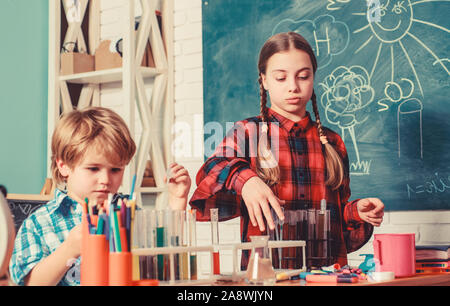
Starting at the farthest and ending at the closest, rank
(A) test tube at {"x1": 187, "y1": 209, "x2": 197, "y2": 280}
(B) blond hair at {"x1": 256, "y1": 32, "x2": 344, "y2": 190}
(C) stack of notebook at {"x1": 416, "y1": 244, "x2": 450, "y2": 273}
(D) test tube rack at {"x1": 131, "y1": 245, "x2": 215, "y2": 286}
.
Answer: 1. (B) blond hair at {"x1": 256, "y1": 32, "x2": 344, "y2": 190}
2. (C) stack of notebook at {"x1": 416, "y1": 244, "x2": 450, "y2": 273}
3. (A) test tube at {"x1": 187, "y1": 209, "x2": 197, "y2": 280}
4. (D) test tube rack at {"x1": 131, "y1": 245, "x2": 215, "y2": 286}

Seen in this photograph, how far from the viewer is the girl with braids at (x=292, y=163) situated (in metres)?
2.51

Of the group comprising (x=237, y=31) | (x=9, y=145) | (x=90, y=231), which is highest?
(x=237, y=31)

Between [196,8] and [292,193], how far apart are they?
1.16 m

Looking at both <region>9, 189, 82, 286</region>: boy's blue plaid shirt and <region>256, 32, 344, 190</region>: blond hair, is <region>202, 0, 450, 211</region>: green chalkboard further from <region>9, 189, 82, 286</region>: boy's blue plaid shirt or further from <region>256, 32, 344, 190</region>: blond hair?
<region>9, 189, 82, 286</region>: boy's blue plaid shirt

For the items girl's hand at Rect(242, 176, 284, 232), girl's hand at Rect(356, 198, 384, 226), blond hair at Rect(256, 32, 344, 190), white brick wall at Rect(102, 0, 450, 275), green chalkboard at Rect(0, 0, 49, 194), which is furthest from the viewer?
green chalkboard at Rect(0, 0, 49, 194)

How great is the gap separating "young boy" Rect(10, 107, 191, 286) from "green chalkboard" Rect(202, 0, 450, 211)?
96 cm

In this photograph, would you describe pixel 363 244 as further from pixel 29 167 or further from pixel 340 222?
pixel 29 167

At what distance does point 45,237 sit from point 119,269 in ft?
1.53

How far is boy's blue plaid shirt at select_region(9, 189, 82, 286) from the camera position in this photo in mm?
1533

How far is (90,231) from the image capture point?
1334 mm

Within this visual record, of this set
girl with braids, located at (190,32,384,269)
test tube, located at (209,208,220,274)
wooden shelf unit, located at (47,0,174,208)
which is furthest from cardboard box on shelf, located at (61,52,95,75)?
test tube, located at (209,208,220,274)

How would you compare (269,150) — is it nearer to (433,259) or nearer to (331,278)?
(433,259)

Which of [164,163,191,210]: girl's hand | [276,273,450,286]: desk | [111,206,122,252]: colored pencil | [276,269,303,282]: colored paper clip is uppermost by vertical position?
[164,163,191,210]: girl's hand

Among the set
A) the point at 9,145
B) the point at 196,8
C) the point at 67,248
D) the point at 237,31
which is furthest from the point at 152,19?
the point at 67,248
